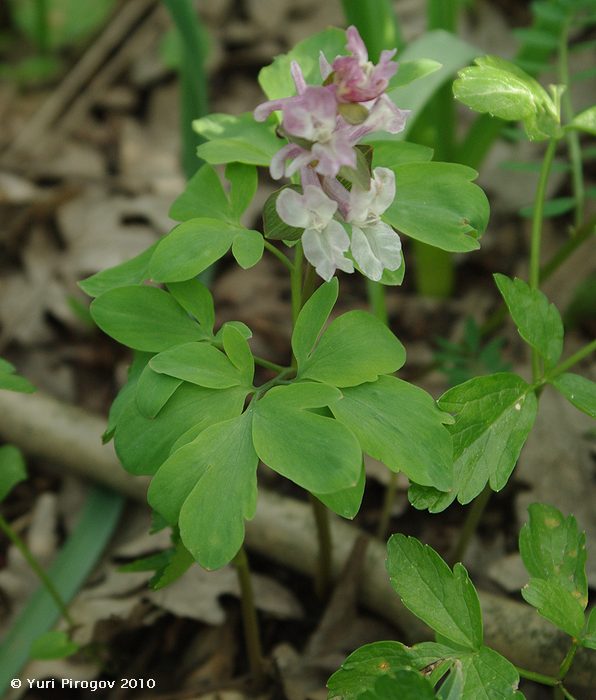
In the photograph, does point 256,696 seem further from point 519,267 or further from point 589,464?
point 519,267

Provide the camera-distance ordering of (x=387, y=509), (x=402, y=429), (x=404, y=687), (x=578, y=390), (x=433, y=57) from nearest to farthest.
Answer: (x=404, y=687), (x=402, y=429), (x=578, y=390), (x=387, y=509), (x=433, y=57)

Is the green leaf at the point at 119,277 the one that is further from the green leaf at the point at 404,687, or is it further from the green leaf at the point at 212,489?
the green leaf at the point at 404,687

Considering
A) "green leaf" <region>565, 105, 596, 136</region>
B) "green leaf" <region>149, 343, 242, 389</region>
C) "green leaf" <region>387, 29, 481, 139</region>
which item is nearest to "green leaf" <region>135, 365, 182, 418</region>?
"green leaf" <region>149, 343, 242, 389</region>

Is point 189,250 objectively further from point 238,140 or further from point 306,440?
point 306,440

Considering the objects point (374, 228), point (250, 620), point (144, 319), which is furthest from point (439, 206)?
point (250, 620)

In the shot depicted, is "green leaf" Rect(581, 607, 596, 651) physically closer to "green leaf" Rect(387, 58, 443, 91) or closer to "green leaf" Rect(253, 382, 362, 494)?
"green leaf" Rect(253, 382, 362, 494)

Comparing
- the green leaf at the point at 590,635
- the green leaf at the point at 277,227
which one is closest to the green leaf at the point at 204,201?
the green leaf at the point at 277,227
